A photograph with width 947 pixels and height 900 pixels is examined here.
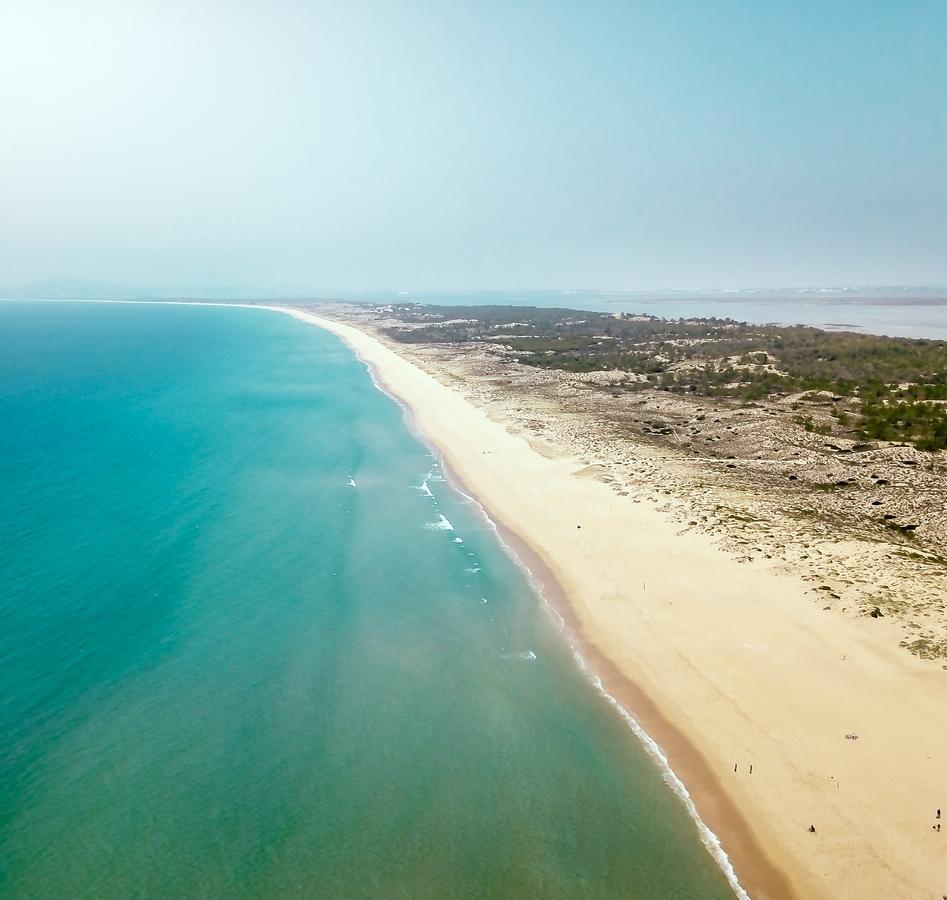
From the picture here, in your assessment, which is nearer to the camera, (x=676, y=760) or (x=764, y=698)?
(x=676, y=760)

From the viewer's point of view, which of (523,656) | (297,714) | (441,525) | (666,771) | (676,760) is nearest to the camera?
(666,771)

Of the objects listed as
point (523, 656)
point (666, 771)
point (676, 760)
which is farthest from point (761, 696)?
point (523, 656)

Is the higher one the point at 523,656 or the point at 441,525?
the point at 441,525

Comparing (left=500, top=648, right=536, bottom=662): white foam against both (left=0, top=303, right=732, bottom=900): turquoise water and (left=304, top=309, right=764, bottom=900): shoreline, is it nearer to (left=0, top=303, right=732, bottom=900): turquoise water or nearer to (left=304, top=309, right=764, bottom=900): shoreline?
(left=0, top=303, right=732, bottom=900): turquoise water

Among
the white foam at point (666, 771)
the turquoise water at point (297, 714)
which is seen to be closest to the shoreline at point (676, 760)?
the white foam at point (666, 771)

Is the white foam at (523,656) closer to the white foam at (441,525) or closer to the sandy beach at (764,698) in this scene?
the sandy beach at (764,698)

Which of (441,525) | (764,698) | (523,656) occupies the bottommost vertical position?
(523,656)

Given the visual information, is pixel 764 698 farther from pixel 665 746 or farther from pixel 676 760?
pixel 676 760

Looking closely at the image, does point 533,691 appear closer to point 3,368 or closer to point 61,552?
point 61,552
